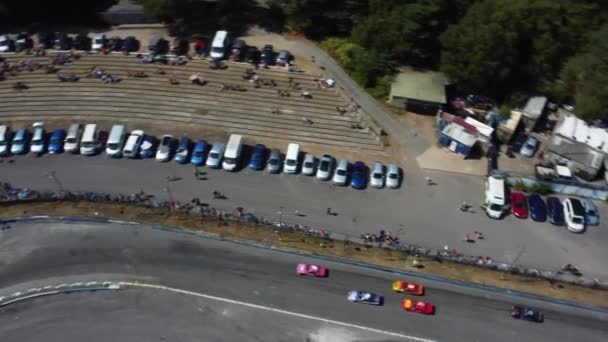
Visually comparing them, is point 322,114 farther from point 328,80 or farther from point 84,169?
point 84,169

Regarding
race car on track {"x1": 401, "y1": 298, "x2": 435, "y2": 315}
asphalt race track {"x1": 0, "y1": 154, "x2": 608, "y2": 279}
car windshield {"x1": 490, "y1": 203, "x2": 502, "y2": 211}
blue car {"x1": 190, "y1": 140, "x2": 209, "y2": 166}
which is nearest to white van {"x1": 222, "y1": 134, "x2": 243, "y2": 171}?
asphalt race track {"x1": 0, "y1": 154, "x2": 608, "y2": 279}

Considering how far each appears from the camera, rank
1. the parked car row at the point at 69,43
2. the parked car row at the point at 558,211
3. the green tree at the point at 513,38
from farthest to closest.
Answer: the parked car row at the point at 69,43
the green tree at the point at 513,38
the parked car row at the point at 558,211

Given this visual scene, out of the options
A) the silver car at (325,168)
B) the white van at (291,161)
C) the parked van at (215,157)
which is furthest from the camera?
the parked van at (215,157)

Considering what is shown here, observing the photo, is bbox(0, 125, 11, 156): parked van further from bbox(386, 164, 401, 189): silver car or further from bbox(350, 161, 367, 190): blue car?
bbox(386, 164, 401, 189): silver car

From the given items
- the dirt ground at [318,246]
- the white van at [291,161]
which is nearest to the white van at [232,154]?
the white van at [291,161]

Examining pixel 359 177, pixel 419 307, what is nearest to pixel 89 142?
pixel 359 177

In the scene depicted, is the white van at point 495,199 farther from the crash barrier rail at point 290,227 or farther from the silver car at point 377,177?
the silver car at point 377,177
